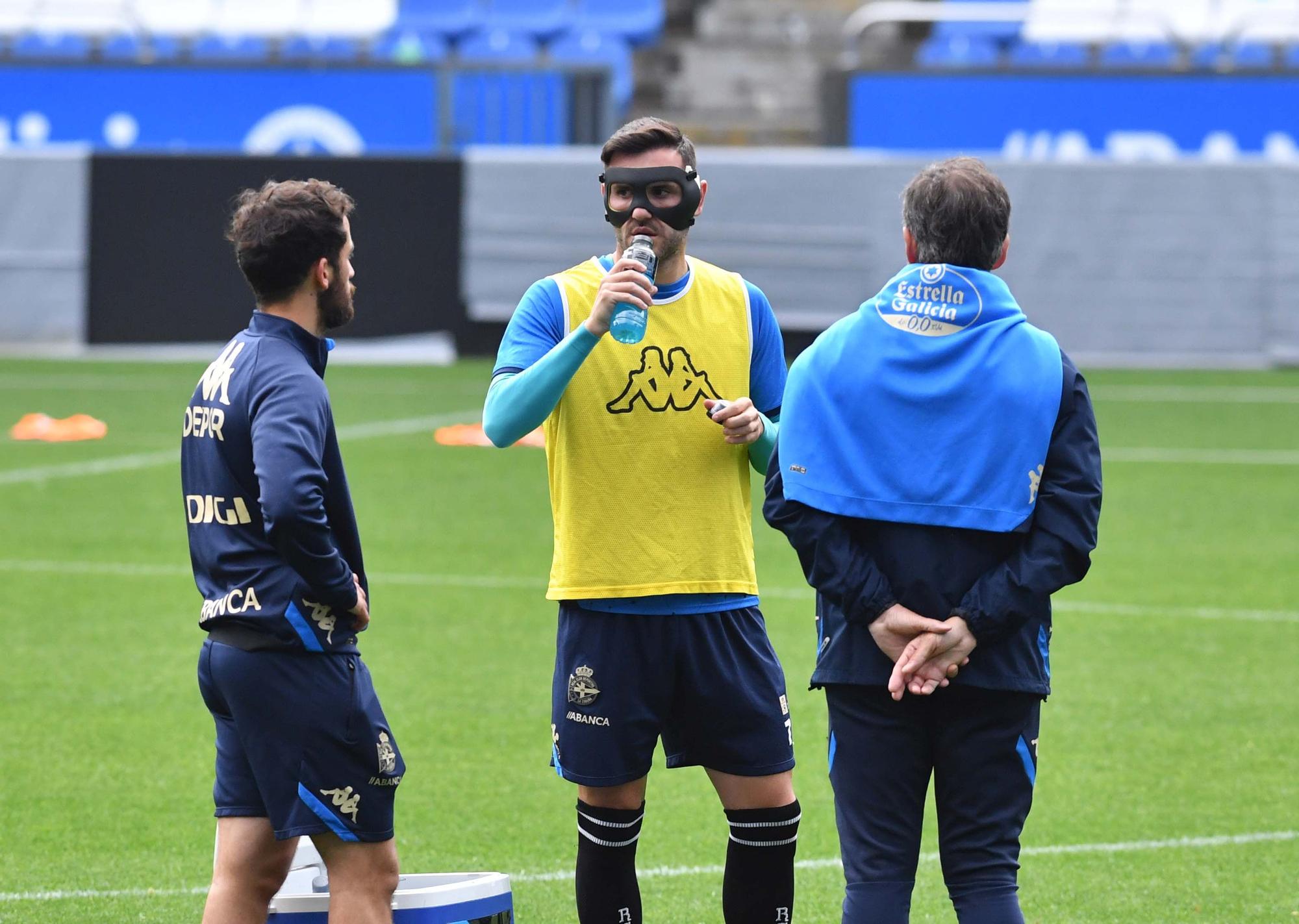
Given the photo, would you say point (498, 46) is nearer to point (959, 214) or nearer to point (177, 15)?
point (177, 15)

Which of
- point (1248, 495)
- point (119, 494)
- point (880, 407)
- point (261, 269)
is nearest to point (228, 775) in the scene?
point (261, 269)

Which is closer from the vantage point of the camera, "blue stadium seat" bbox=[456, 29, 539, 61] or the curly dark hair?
the curly dark hair

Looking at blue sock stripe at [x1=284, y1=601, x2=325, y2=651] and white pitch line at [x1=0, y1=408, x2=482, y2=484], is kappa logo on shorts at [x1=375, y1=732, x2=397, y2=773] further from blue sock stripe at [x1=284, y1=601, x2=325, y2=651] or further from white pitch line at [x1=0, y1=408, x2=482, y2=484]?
white pitch line at [x1=0, y1=408, x2=482, y2=484]

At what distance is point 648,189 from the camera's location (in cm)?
399

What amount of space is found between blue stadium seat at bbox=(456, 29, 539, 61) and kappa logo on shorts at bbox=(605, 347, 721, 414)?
21.6 metres

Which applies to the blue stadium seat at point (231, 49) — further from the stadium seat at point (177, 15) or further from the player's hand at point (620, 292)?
the player's hand at point (620, 292)

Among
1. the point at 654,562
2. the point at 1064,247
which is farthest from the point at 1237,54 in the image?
the point at 654,562

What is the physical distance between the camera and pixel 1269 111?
22219 millimetres

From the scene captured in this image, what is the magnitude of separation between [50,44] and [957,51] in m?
12.7

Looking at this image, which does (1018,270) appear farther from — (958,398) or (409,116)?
(958,398)

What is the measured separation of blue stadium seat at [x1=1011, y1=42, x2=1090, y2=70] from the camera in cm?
2398

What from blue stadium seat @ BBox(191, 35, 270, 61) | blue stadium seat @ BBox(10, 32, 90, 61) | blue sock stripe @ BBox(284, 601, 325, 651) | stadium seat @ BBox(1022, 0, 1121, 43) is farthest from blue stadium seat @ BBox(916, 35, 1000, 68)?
blue sock stripe @ BBox(284, 601, 325, 651)

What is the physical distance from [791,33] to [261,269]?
2323cm

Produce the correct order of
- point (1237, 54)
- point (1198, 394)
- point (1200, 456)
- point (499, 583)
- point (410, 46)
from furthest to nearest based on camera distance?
point (410, 46) < point (1237, 54) < point (1198, 394) < point (1200, 456) < point (499, 583)
